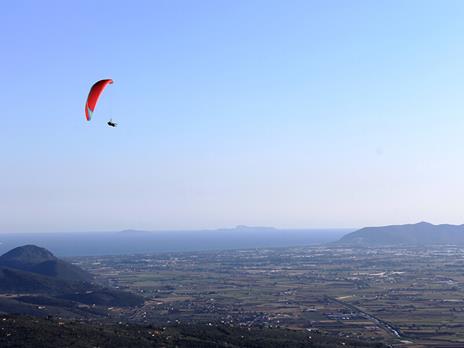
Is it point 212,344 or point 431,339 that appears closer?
point 212,344

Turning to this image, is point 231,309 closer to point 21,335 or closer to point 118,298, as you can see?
point 118,298

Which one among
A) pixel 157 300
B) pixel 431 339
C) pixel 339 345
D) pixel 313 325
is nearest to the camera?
pixel 339 345

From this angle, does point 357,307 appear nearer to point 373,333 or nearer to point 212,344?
point 373,333

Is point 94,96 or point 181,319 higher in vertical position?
point 94,96

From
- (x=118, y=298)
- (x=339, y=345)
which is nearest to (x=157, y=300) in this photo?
(x=118, y=298)

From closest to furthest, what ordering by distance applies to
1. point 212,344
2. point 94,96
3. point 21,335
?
point 94,96 < point 21,335 < point 212,344

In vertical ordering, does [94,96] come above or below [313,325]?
above

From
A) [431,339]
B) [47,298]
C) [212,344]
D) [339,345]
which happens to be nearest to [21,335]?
[212,344]

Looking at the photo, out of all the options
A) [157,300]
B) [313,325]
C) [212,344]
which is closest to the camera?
[212,344]

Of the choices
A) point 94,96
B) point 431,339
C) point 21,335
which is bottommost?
point 431,339
